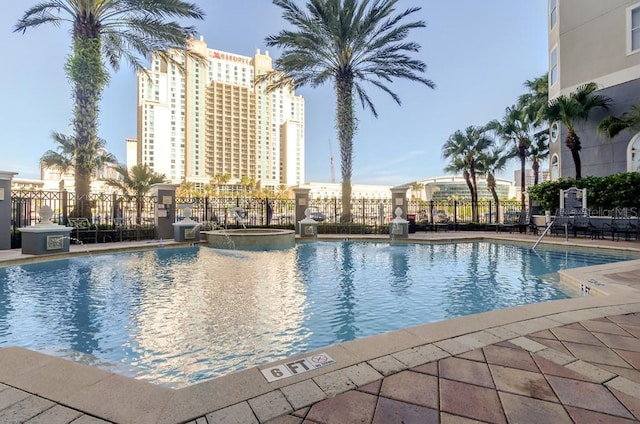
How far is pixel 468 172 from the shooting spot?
23.7 meters

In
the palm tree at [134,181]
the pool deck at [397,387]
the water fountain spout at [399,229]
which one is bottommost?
the pool deck at [397,387]

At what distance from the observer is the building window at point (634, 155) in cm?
1378

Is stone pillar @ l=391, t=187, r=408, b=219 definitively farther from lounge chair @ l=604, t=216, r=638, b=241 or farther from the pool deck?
the pool deck

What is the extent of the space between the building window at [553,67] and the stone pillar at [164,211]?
1998cm

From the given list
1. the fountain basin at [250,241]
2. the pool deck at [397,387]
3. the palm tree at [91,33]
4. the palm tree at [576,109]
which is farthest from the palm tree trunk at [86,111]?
the palm tree at [576,109]

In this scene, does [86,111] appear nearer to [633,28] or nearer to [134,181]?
[134,181]

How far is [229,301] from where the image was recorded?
5.18 meters

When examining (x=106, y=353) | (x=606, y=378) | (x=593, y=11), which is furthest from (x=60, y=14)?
(x=593, y=11)

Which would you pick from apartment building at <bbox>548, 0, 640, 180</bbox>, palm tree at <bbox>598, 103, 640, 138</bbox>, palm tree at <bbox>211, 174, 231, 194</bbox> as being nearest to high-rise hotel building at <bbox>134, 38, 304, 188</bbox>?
palm tree at <bbox>211, 174, 231, 194</bbox>

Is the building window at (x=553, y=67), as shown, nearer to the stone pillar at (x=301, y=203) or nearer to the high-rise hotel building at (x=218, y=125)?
the stone pillar at (x=301, y=203)

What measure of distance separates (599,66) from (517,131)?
616 cm

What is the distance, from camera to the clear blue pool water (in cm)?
347

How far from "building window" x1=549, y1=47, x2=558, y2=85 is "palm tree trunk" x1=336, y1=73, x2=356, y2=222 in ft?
36.4

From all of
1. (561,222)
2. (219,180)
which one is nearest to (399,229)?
(561,222)
